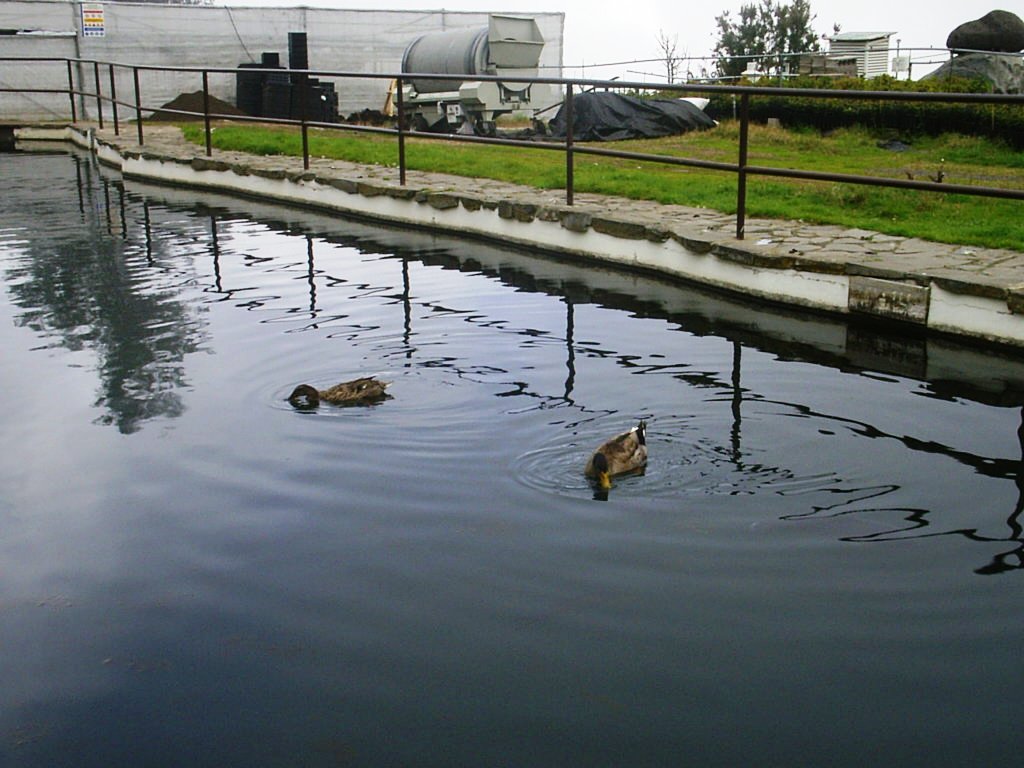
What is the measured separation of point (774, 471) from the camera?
4.88 meters

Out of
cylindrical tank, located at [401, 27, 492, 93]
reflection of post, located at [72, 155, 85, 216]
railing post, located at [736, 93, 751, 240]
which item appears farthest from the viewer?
cylindrical tank, located at [401, 27, 492, 93]

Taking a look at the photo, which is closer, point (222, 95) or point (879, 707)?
point (879, 707)

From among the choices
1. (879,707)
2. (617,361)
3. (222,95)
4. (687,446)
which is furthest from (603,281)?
(222,95)

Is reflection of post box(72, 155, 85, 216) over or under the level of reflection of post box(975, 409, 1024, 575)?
over

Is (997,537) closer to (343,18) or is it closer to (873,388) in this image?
(873,388)

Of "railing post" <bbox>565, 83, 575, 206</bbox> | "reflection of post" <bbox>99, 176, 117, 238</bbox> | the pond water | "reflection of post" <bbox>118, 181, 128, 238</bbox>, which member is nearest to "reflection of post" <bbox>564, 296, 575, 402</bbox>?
the pond water

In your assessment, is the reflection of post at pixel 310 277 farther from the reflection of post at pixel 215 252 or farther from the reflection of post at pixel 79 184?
the reflection of post at pixel 79 184

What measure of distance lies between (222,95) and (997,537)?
85.4ft

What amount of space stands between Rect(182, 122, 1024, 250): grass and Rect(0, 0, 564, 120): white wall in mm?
6883

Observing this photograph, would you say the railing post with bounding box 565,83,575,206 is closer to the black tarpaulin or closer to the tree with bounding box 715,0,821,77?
the black tarpaulin

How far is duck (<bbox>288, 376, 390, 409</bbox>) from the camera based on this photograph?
5.76 metres

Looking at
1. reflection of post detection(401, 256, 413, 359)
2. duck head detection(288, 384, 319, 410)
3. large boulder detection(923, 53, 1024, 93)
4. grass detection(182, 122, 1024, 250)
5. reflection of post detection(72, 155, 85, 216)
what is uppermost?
large boulder detection(923, 53, 1024, 93)

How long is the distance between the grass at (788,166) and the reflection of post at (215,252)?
101 inches

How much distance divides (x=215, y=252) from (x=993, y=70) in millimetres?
18386
